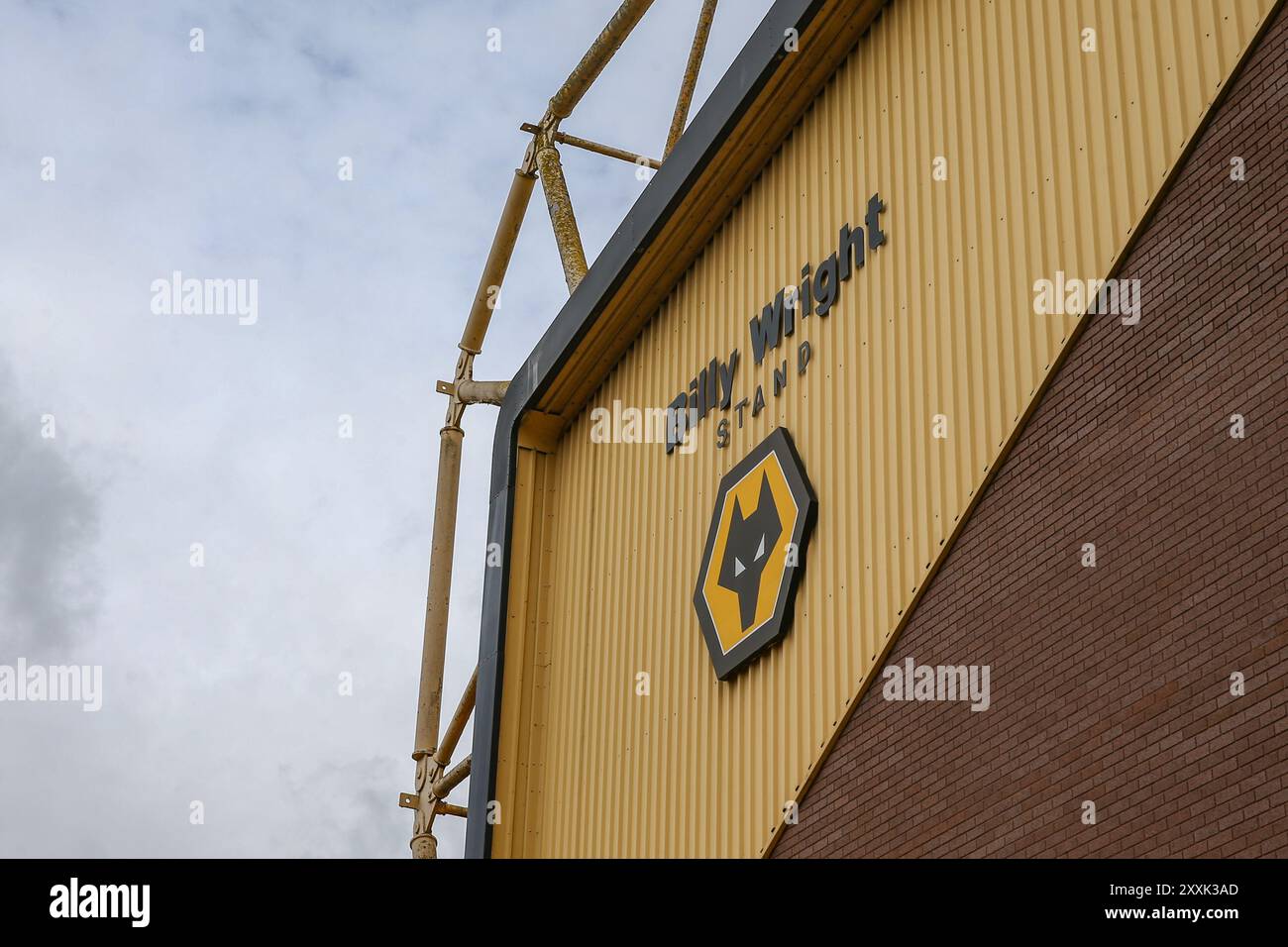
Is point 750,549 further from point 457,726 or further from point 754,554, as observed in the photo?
point 457,726

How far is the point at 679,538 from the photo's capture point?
53.5 feet

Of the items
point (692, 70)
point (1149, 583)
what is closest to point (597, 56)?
point (692, 70)

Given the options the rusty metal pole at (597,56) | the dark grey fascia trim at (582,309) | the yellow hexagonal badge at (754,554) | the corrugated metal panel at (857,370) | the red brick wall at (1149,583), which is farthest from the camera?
the rusty metal pole at (597,56)

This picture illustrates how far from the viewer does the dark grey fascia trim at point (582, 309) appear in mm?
15775

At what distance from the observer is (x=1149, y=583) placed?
385 inches

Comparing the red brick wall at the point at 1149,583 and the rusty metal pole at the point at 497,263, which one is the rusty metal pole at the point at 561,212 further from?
the red brick wall at the point at 1149,583

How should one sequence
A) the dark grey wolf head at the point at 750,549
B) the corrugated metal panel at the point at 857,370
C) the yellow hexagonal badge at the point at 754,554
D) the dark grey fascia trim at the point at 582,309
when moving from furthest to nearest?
1. the dark grey fascia trim at the point at 582,309
2. the dark grey wolf head at the point at 750,549
3. the yellow hexagonal badge at the point at 754,554
4. the corrugated metal panel at the point at 857,370

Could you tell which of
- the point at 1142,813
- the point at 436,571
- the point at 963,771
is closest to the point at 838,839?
the point at 963,771

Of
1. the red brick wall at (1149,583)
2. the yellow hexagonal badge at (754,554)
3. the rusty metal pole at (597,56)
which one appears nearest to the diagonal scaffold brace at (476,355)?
the rusty metal pole at (597,56)

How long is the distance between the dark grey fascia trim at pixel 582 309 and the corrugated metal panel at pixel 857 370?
453 mm

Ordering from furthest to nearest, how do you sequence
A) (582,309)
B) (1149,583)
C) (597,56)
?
(597,56)
(582,309)
(1149,583)

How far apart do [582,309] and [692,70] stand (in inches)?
205
